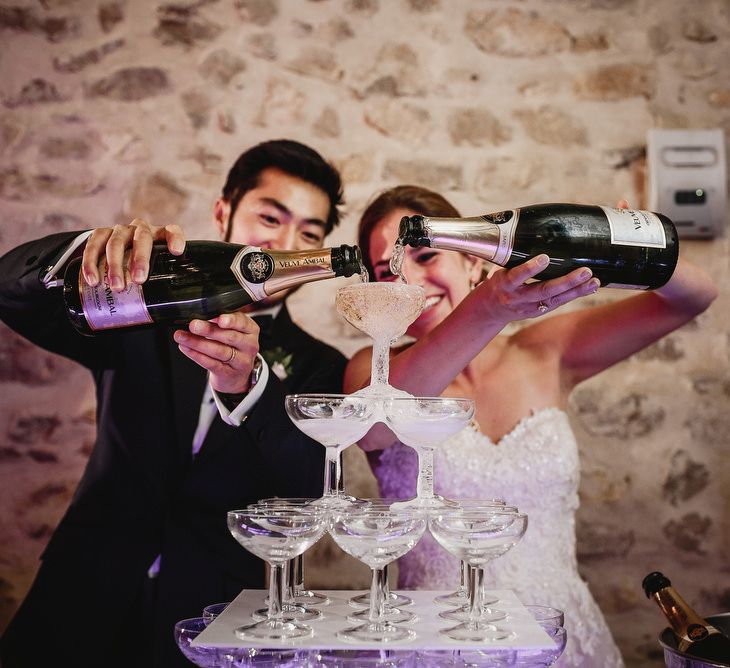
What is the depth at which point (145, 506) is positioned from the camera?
4.99ft

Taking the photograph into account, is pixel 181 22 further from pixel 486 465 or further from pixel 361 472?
pixel 486 465

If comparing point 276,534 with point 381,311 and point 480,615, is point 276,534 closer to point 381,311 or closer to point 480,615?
point 480,615

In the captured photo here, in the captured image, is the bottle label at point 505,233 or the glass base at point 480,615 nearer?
the glass base at point 480,615

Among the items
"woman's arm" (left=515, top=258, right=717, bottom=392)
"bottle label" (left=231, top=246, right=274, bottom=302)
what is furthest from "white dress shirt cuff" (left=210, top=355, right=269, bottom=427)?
"woman's arm" (left=515, top=258, right=717, bottom=392)

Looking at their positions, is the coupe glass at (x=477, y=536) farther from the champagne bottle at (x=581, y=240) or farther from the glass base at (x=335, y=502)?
the champagne bottle at (x=581, y=240)

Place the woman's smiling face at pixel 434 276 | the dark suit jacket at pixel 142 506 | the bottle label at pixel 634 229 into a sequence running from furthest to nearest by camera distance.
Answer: the woman's smiling face at pixel 434 276
the dark suit jacket at pixel 142 506
the bottle label at pixel 634 229

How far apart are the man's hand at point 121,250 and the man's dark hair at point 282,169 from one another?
984 millimetres

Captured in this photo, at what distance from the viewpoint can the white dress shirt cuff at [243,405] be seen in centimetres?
119

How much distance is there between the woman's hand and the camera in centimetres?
99

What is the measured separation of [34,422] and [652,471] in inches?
66.4

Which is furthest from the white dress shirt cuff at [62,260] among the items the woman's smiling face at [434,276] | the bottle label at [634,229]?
the woman's smiling face at [434,276]

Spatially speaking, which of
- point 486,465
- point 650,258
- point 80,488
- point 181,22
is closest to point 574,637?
point 486,465

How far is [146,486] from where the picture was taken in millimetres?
1552

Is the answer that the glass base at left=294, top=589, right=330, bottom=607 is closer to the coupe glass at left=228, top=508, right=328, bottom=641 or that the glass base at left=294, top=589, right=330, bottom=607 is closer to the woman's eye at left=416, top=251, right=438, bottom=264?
the coupe glass at left=228, top=508, right=328, bottom=641
